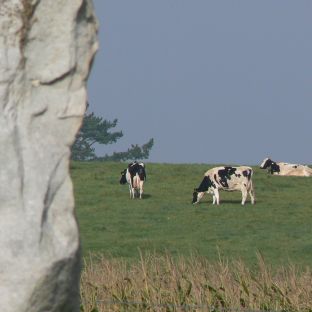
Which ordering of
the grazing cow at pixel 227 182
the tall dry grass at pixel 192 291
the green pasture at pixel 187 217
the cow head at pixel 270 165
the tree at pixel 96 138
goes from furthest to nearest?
the tree at pixel 96 138
the cow head at pixel 270 165
the grazing cow at pixel 227 182
the green pasture at pixel 187 217
the tall dry grass at pixel 192 291

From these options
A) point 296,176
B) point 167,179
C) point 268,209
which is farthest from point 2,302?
point 296,176

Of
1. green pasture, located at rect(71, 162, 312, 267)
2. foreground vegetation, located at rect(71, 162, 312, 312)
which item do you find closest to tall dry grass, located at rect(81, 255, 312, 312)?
foreground vegetation, located at rect(71, 162, 312, 312)

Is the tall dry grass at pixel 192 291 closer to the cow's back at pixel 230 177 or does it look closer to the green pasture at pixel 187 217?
the green pasture at pixel 187 217

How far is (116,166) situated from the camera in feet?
157

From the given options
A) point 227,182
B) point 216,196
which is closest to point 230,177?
point 227,182

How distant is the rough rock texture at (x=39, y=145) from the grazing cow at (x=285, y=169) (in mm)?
43692

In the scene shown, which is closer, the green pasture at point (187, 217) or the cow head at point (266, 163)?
the green pasture at point (187, 217)

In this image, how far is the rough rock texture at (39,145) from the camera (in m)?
6.41

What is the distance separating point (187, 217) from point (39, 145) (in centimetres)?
3139

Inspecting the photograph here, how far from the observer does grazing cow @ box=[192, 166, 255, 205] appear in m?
42.0

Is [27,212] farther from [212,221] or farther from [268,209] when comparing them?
[268,209]

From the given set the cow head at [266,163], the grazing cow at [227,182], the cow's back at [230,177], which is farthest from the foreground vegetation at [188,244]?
the cow's back at [230,177]

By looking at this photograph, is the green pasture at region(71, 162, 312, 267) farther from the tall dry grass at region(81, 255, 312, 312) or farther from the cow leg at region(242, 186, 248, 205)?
the tall dry grass at region(81, 255, 312, 312)

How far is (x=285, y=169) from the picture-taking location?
5041 cm
